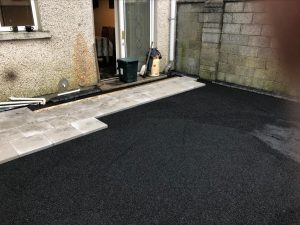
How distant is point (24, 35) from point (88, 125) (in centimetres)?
253

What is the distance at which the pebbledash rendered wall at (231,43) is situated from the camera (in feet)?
20.1

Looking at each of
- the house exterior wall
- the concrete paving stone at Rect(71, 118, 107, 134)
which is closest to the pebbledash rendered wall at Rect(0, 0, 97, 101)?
the concrete paving stone at Rect(71, 118, 107, 134)

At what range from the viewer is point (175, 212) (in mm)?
2668

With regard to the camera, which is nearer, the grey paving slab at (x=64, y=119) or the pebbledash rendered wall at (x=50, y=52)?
the grey paving slab at (x=64, y=119)

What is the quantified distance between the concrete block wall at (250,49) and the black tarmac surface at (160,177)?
1.78 meters

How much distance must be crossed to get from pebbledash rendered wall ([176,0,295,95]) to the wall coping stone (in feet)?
14.4

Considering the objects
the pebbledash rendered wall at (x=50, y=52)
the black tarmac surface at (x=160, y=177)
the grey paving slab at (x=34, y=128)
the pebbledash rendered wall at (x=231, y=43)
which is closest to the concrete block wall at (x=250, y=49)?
the pebbledash rendered wall at (x=231, y=43)

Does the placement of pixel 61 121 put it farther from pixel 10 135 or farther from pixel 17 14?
pixel 17 14

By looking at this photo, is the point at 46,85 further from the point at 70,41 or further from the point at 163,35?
the point at 163,35

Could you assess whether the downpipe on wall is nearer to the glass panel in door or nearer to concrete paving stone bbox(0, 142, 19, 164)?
the glass panel in door

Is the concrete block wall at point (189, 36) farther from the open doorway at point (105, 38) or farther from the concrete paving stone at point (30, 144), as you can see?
the concrete paving stone at point (30, 144)

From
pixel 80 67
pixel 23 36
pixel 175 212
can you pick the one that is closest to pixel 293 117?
pixel 175 212

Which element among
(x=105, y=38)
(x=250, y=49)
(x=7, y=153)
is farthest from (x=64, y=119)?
(x=250, y=49)

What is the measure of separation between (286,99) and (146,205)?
505 centimetres
